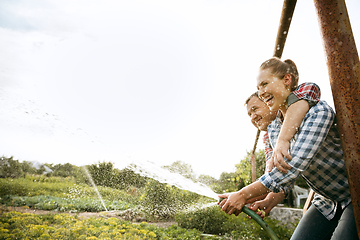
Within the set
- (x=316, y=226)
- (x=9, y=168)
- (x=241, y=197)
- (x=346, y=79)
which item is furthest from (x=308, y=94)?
(x=9, y=168)

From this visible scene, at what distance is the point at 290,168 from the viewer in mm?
967

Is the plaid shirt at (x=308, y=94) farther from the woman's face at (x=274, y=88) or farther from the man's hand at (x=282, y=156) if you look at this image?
the man's hand at (x=282, y=156)

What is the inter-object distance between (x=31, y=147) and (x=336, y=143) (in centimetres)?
1601

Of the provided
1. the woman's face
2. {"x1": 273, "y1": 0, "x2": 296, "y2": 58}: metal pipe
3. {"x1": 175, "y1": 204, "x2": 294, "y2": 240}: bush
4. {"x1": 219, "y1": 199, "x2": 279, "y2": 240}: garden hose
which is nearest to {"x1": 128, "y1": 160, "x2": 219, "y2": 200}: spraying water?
{"x1": 219, "y1": 199, "x2": 279, "y2": 240}: garden hose

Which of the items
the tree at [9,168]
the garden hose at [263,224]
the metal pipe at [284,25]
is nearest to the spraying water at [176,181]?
the garden hose at [263,224]

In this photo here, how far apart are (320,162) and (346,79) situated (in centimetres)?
57

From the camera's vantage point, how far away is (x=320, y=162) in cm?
114

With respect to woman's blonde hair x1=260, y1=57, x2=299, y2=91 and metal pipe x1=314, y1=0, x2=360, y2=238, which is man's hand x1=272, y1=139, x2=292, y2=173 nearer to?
metal pipe x1=314, y1=0, x2=360, y2=238

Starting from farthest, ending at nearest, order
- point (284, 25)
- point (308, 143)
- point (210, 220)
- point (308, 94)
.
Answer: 1. point (210, 220)
2. point (284, 25)
3. point (308, 94)
4. point (308, 143)

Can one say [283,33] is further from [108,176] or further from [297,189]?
[108,176]

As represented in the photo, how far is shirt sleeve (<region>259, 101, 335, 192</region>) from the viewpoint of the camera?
37.0 inches

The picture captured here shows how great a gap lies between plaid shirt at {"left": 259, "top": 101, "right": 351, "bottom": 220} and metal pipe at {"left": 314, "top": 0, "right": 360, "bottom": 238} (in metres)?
0.13

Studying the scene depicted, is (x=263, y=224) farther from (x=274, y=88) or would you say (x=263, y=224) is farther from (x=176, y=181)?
(x=176, y=181)

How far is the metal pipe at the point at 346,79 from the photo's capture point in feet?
2.52
